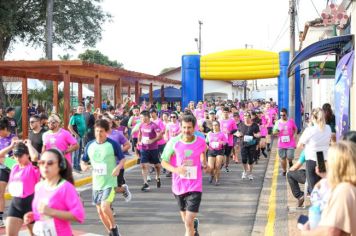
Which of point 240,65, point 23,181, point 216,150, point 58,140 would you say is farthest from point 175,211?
point 240,65

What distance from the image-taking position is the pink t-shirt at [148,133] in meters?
12.2

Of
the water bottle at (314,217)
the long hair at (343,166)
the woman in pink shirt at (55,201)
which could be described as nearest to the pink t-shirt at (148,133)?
the woman in pink shirt at (55,201)

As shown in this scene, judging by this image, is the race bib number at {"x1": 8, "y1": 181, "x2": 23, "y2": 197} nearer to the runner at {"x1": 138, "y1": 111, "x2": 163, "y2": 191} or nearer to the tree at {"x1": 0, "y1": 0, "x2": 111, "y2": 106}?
the runner at {"x1": 138, "y1": 111, "x2": 163, "y2": 191}

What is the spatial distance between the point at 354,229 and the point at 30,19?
1163 inches

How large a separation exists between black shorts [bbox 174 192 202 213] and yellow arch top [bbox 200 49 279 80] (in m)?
17.8

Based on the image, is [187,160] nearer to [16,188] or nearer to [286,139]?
[16,188]

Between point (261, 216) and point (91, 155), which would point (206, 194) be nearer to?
point (261, 216)

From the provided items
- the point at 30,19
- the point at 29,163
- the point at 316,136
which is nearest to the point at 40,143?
the point at 29,163

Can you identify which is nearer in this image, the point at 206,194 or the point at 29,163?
the point at 29,163

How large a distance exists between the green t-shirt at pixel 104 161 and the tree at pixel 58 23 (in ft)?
73.3

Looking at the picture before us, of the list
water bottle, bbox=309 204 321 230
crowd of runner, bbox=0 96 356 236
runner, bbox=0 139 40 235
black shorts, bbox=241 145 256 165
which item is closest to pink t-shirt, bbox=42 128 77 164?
crowd of runner, bbox=0 96 356 236

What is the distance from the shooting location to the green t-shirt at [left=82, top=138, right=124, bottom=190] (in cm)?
714

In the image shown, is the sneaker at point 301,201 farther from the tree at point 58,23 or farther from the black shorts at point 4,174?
the tree at point 58,23

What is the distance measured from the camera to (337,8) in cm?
1262
